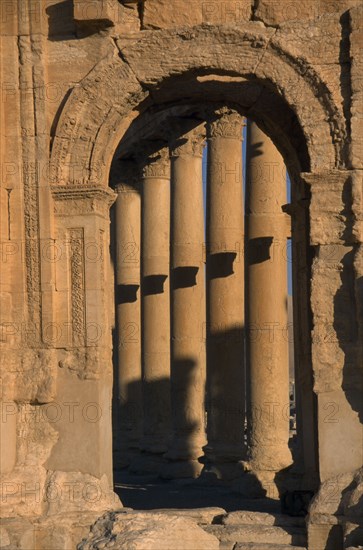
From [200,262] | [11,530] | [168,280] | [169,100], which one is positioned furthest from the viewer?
[168,280]

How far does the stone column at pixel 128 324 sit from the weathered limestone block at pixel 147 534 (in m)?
14.0

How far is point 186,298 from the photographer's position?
27406 millimetres

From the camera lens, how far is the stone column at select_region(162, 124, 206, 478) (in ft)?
90.0

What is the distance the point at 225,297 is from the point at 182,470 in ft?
12.6

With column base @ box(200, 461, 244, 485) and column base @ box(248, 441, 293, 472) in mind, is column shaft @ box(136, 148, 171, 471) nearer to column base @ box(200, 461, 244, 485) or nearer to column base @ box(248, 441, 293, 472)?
column base @ box(200, 461, 244, 485)

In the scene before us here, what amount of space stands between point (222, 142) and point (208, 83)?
7.45 metres

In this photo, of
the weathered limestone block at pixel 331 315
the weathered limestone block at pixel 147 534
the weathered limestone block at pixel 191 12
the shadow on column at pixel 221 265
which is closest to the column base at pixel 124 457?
the shadow on column at pixel 221 265

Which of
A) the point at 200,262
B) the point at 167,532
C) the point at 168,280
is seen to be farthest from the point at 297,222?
the point at 168,280

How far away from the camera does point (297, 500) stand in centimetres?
1781

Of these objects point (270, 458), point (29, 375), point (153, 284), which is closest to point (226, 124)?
point (153, 284)

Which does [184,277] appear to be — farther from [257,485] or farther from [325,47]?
[325,47]

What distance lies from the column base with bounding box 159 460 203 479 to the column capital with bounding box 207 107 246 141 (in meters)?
6.41

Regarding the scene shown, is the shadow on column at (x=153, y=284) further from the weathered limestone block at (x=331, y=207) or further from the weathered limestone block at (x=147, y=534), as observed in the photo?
the weathered limestone block at (x=147, y=534)

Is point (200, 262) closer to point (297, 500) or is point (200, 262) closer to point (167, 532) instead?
point (297, 500)
